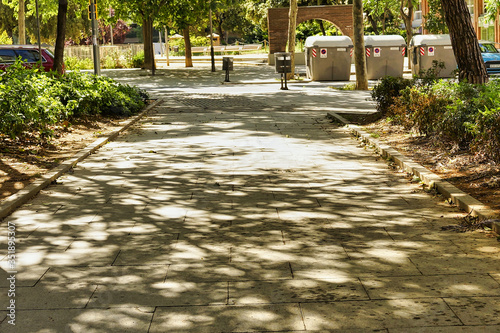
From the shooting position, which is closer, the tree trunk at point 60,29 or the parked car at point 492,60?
the tree trunk at point 60,29

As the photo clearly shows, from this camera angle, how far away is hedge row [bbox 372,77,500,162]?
26.0 ft

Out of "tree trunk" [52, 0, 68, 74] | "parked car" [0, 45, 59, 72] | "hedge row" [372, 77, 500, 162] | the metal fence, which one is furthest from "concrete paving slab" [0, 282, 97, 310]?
the metal fence

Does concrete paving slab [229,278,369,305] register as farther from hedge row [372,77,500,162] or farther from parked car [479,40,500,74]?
parked car [479,40,500,74]

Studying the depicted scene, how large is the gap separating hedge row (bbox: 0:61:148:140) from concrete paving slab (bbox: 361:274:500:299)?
715 cm

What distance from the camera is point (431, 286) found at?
4.81 metres

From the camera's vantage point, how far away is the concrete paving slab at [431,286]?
4.64 metres

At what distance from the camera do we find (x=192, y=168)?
9867 millimetres

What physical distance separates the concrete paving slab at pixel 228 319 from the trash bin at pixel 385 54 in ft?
86.0

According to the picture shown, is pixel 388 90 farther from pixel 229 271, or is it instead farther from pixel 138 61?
pixel 138 61

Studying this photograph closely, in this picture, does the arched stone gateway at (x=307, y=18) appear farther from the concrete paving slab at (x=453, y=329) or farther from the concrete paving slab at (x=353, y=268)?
the concrete paving slab at (x=453, y=329)

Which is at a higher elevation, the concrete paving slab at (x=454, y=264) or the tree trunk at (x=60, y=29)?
the tree trunk at (x=60, y=29)

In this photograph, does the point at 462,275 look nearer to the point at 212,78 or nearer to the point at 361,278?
the point at 361,278

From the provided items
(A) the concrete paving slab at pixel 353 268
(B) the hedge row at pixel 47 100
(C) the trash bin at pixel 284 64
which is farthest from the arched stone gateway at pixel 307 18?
(A) the concrete paving slab at pixel 353 268

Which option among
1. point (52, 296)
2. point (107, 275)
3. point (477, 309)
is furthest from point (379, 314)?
point (52, 296)
